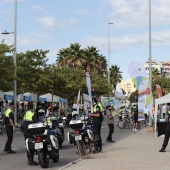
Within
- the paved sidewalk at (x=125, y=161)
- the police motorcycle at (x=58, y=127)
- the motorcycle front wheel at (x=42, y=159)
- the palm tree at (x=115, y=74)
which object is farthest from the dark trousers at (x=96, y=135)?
the palm tree at (x=115, y=74)

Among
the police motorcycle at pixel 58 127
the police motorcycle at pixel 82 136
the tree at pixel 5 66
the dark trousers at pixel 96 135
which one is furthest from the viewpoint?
the tree at pixel 5 66

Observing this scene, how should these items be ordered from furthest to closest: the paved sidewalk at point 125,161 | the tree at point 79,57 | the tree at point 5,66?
1. the tree at point 79,57
2. the tree at point 5,66
3. the paved sidewalk at point 125,161

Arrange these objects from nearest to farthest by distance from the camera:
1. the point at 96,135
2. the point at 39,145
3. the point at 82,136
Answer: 1. the point at 39,145
2. the point at 82,136
3. the point at 96,135

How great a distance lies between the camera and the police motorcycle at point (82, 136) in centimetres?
1385

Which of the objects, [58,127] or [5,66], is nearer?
[58,127]

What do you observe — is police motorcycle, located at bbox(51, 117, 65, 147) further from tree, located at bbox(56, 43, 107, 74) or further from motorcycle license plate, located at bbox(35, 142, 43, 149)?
tree, located at bbox(56, 43, 107, 74)

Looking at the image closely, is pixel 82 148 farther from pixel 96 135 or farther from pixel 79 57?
pixel 79 57

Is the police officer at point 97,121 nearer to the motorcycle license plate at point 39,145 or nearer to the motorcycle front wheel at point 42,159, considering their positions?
the motorcycle front wheel at point 42,159

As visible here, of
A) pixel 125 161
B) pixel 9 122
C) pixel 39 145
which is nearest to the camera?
pixel 39 145

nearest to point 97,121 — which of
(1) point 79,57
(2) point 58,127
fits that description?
(2) point 58,127

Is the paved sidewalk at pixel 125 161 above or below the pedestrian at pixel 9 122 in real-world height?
below

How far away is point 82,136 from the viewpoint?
1403cm

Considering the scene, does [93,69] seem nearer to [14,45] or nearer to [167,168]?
[14,45]

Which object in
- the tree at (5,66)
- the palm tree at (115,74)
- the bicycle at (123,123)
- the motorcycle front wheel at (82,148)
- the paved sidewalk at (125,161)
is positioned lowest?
the paved sidewalk at (125,161)
